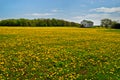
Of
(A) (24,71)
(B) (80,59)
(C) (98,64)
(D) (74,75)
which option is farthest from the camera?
(B) (80,59)

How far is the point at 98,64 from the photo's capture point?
54.0 feet

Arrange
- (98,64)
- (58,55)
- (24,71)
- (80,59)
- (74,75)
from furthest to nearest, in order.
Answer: (58,55) < (80,59) < (98,64) < (24,71) < (74,75)

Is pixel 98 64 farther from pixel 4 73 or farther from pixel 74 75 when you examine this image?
pixel 4 73

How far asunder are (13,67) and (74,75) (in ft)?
12.1

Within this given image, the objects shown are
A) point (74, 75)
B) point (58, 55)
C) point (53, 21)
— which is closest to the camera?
point (74, 75)

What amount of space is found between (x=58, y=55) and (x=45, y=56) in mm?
956

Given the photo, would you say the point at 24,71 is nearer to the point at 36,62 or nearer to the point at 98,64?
the point at 36,62

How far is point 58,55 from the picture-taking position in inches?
754

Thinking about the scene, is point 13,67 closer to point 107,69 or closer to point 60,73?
point 60,73

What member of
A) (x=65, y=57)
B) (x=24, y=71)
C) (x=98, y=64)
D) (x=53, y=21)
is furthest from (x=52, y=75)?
(x=53, y=21)

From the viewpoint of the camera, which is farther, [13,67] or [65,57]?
[65,57]

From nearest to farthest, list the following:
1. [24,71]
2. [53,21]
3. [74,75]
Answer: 1. [74,75]
2. [24,71]
3. [53,21]

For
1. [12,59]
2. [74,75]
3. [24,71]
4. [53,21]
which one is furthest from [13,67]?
[53,21]

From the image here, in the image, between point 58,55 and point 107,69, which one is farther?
point 58,55
